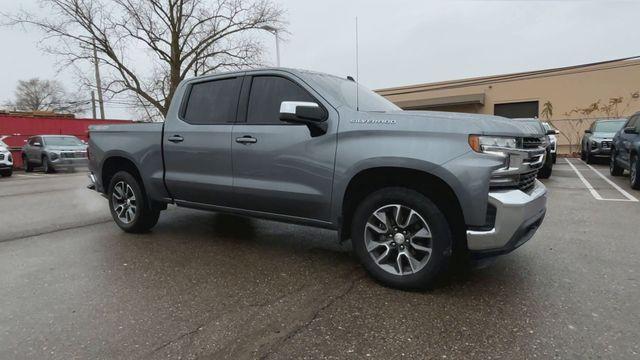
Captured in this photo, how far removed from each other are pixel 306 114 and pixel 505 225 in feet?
5.75

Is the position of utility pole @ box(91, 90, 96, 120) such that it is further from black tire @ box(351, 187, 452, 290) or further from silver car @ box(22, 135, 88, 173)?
black tire @ box(351, 187, 452, 290)

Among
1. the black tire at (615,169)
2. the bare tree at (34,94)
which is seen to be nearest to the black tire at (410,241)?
the black tire at (615,169)

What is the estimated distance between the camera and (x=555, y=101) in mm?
21375

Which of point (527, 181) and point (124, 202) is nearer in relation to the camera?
point (527, 181)

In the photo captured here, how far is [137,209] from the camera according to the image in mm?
5297

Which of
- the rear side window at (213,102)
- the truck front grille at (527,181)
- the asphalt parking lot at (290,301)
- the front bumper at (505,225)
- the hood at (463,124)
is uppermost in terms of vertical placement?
the rear side window at (213,102)

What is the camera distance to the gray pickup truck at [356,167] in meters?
3.15

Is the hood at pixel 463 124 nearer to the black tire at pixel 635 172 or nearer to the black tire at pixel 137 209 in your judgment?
the black tire at pixel 137 209

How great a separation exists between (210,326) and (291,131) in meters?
1.83

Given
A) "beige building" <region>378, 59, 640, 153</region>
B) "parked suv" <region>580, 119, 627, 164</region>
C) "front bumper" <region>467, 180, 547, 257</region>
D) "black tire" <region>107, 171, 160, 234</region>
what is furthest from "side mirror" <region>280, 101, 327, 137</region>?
"beige building" <region>378, 59, 640, 153</region>

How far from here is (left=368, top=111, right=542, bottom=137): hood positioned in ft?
10.4

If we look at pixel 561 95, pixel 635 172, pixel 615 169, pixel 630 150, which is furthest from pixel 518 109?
pixel 635 172

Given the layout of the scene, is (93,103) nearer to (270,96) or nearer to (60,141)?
(60,141)

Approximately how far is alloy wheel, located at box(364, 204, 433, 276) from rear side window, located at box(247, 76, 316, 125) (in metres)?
1.33
